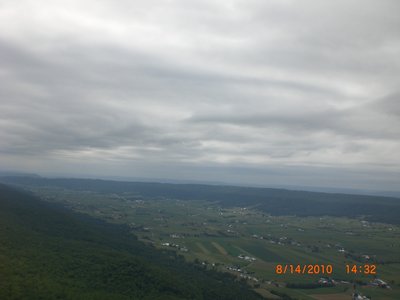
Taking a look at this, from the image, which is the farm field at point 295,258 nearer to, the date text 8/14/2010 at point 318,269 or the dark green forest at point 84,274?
the date text 8/14/2010 at point 318,269

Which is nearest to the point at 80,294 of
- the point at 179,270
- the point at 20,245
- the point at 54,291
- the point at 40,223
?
the point at 54,291

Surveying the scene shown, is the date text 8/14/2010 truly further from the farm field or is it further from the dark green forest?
the dark green forest

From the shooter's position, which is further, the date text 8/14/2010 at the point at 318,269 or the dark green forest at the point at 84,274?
the date text 8/14/2010 at the point at 318,269
